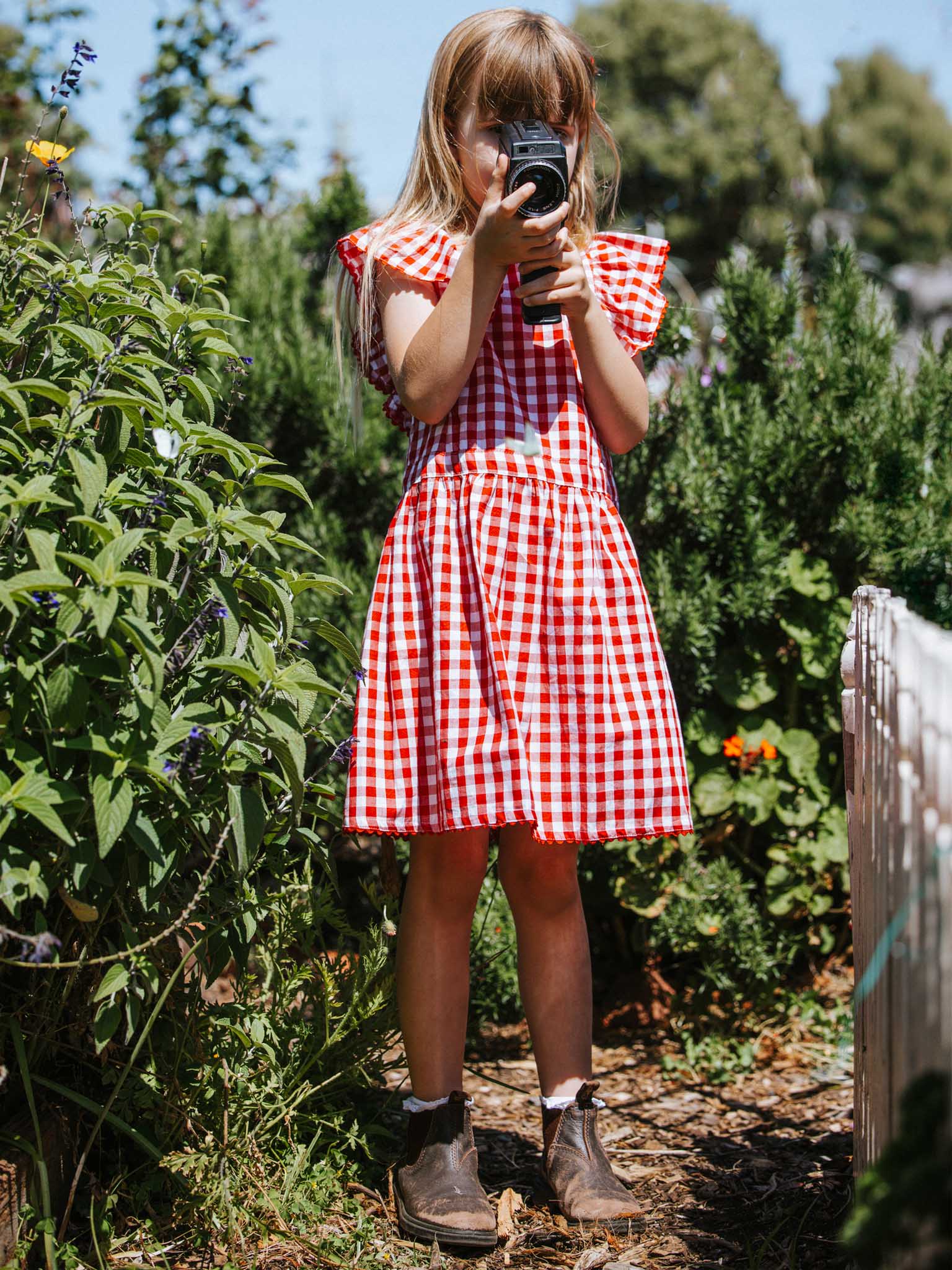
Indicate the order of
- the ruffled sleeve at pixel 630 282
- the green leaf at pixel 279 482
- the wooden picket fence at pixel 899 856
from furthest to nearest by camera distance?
1. the ruffled sleeve at pixel 630 282
2. the green leaf at pixel 279 482
3. the wooden picket fence at pixel 899 856

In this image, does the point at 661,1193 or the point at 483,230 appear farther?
the point at 661,1193

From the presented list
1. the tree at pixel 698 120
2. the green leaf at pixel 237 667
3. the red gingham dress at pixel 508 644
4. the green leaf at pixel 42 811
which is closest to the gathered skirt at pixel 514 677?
the red gingham dress at pixel 508 644

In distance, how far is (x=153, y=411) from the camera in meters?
1.51

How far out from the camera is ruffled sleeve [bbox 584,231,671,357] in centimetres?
199

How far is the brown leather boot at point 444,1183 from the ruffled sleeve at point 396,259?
1151mm

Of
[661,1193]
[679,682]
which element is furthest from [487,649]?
[679,682]

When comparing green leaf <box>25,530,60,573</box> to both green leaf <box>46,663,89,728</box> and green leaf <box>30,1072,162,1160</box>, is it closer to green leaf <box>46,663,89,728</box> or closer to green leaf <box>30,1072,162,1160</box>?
green leaf <box>46,663,89,728</box>

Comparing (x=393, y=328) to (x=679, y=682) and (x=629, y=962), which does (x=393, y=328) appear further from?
(x=629, y=962)

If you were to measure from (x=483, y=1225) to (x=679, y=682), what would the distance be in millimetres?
1429

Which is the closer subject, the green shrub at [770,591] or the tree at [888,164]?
the green shrub at [770,591]

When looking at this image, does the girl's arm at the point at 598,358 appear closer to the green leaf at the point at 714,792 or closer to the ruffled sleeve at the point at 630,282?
the ruffled sleeve at the point at 630,282

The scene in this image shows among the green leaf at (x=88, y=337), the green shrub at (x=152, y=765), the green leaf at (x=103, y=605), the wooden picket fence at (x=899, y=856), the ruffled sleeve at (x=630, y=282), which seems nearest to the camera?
the wooden picket fence at (x=899, y=856)

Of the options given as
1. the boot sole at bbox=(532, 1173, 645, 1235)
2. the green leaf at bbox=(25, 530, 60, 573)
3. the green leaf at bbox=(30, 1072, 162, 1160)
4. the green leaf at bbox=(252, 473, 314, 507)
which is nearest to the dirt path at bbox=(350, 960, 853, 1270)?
the boot sole at bbox=(532, 1173, 645, 1235)

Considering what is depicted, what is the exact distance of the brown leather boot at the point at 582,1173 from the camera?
177 cm
